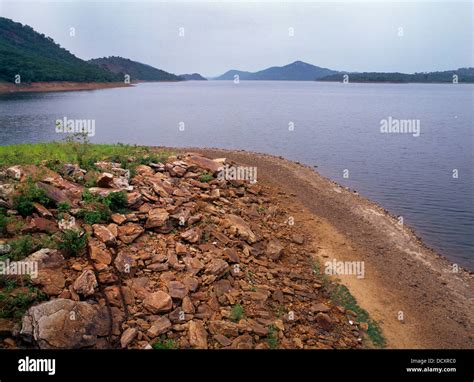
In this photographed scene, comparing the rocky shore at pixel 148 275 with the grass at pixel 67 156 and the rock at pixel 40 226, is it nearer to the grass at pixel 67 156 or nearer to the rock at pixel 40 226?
the rock at pixel 40 226

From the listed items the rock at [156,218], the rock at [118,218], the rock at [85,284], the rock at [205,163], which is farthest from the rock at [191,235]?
the rock at [205,163]

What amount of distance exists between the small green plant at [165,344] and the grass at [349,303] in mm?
5282

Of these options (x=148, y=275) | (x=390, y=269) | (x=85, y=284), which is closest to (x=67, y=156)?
(x=148, y=275)

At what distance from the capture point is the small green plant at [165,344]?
7.62m

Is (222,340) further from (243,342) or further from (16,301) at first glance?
(16,301)

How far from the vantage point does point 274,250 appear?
1257cm

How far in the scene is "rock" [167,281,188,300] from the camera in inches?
349

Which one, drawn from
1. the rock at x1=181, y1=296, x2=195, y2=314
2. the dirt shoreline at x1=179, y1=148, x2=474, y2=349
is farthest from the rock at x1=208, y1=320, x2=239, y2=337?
the dirt shoreline at x1=179, y1=148, x2=474, y2=349

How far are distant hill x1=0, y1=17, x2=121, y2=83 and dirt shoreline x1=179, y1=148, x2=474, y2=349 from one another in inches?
3830

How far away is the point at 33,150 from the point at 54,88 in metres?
102

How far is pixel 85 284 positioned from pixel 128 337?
160 centimetres

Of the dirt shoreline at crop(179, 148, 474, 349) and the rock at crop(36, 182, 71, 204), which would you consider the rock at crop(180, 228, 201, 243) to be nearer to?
the rock at crop(36, 182, 71, 204)

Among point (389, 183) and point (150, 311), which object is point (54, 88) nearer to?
point (389, 183)
